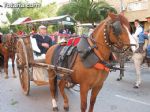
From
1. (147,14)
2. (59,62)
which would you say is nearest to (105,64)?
(59,62)

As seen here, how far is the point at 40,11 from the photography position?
53219 mm

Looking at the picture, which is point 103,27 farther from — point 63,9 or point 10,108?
point 63,9

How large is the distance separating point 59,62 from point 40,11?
1857 inches

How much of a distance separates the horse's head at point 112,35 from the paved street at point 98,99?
7.65ft

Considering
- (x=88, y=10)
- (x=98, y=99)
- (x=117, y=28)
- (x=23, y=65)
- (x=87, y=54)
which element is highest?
(x=88, y=10)

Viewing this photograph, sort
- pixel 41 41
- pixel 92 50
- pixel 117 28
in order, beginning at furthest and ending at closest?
pixel 41 41, pixel 92 50, pixel 117 28

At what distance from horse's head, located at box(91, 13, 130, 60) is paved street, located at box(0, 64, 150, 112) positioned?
2.33 m

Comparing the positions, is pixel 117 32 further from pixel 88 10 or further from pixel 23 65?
pixel 88 10

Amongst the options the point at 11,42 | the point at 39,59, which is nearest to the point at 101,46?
the point at 39,59

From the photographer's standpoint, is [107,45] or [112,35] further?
[107,45]

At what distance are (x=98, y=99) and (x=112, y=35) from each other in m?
3.67

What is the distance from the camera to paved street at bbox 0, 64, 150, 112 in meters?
7.88

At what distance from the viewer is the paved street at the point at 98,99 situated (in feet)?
25.8

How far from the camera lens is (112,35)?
5547 mm
